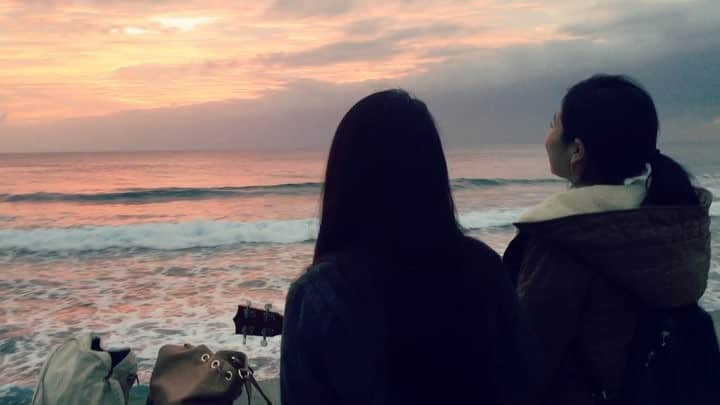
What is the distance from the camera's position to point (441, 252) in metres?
1.22

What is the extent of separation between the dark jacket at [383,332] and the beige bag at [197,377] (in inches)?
53.0

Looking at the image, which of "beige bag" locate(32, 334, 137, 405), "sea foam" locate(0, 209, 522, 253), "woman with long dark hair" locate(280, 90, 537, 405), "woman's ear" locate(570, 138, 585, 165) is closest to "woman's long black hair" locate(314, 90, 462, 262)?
"woman with long dark hair" locate(280, 90, 537, 405)

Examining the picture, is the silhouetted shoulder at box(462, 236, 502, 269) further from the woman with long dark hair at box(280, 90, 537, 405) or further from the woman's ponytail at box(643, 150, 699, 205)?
the woman's ponytail at box(643, 150, 699, 205)

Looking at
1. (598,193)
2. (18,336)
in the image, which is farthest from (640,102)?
(18,336)

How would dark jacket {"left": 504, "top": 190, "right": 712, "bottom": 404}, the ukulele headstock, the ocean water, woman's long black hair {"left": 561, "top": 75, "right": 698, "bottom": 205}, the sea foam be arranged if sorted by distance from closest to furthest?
dark jacket {"left": 504, "top": 190, "right": 712, "bottom": 404} < woman's long black hair {"left": 561, "top": 75, "right": 698, "bottom": 205} < the ukulele headstock < the ocean water < the sea foam

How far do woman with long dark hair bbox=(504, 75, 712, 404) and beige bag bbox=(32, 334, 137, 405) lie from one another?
6.41ft

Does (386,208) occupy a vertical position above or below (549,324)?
above

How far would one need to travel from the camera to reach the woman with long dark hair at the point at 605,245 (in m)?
1.46

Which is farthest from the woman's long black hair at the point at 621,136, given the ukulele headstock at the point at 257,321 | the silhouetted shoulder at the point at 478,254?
the ukulele headstock at the point at 257,321

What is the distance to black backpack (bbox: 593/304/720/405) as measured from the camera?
1531 millimetres

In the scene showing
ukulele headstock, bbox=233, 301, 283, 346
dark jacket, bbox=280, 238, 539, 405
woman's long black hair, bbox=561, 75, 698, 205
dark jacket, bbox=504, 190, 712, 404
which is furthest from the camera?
ukulele headstock, bbox=233, 301, 283, 346

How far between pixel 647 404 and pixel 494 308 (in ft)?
2.02

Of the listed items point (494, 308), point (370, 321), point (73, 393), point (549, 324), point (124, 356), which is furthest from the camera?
point (124, 356)

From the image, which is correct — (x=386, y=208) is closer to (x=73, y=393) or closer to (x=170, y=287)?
(x=73, y=393)
